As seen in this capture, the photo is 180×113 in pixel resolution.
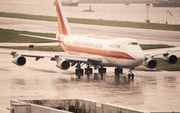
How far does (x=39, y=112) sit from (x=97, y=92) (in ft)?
56.1

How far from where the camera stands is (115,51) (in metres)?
41.0

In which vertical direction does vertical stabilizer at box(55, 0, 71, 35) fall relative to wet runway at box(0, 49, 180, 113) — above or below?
above

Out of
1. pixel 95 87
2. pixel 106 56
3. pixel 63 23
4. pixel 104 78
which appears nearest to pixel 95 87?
pixel 95 87

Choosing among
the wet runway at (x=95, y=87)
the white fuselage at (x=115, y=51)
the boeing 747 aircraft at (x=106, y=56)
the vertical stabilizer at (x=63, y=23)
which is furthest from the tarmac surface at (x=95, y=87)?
the vertical stabilizer at (x=63, y=23)

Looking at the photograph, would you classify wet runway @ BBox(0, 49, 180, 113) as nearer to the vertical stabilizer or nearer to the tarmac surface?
the tarmac surface

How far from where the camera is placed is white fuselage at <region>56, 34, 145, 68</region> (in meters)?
39.8

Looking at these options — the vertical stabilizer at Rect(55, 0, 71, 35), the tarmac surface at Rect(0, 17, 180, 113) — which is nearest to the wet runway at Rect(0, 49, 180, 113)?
the tarmac surface at Rect(0, 17, 180, 113)

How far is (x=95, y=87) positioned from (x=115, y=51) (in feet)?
21.2

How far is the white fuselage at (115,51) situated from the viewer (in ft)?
130

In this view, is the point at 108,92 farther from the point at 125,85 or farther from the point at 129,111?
the point at 129,111

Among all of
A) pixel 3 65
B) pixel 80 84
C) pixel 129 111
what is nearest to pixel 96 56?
pixel 80 84

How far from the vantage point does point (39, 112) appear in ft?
54.7

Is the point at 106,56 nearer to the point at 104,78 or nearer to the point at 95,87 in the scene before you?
the point at 104,78

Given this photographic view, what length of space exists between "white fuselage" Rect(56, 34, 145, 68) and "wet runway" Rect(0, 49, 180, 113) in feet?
6.36
